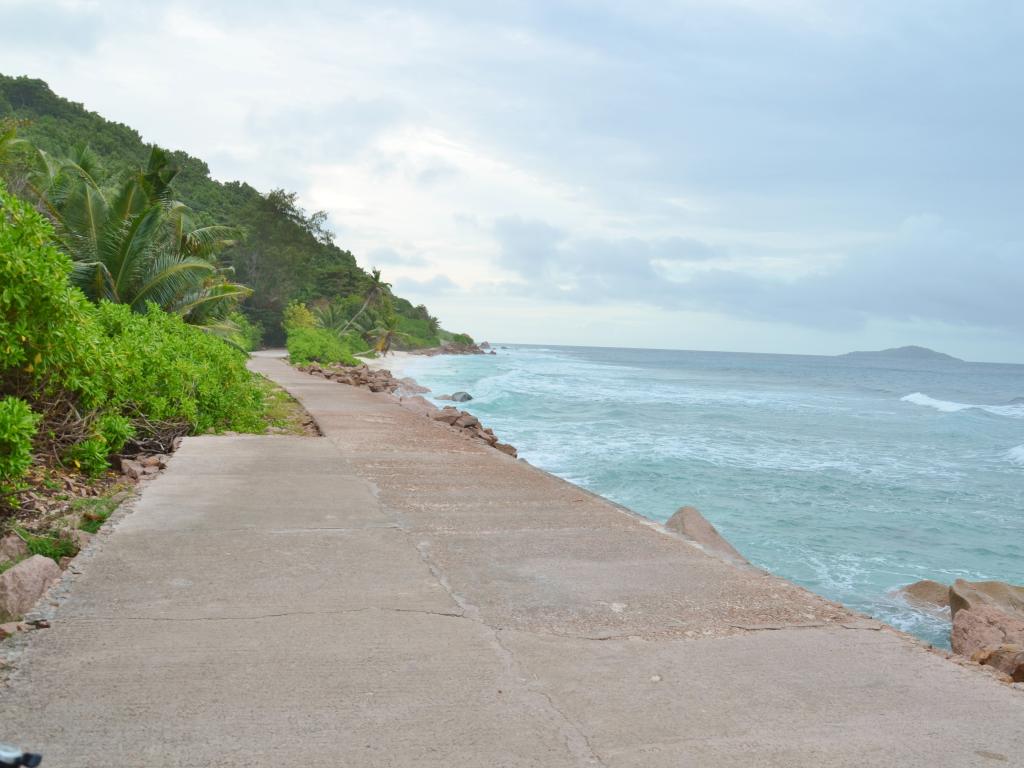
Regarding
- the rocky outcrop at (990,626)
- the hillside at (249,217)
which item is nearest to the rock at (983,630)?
the rocky outcrop at (990,626)

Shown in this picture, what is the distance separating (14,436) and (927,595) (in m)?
8.34

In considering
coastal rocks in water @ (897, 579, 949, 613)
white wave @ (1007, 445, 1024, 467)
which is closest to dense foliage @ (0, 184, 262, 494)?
coastal rocks in water @ (897, 579, 949, 613)

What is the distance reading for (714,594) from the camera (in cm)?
439

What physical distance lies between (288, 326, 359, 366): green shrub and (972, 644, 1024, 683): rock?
105ft

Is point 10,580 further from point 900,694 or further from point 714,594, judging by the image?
point 900,694

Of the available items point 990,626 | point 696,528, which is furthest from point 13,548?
point 990,626

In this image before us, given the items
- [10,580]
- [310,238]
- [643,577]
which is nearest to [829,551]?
[643,577]

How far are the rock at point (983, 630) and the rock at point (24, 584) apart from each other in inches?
227

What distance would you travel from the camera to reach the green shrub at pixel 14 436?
15.8 ft

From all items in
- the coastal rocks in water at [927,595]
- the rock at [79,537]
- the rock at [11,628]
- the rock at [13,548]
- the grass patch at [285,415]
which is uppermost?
the grass patch at [285,415]

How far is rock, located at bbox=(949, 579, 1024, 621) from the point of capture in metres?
7.12

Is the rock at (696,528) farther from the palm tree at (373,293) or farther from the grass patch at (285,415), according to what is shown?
the palm tree at (373,293)

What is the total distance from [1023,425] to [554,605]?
35.1 m

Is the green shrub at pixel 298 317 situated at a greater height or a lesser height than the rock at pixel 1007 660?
greater
